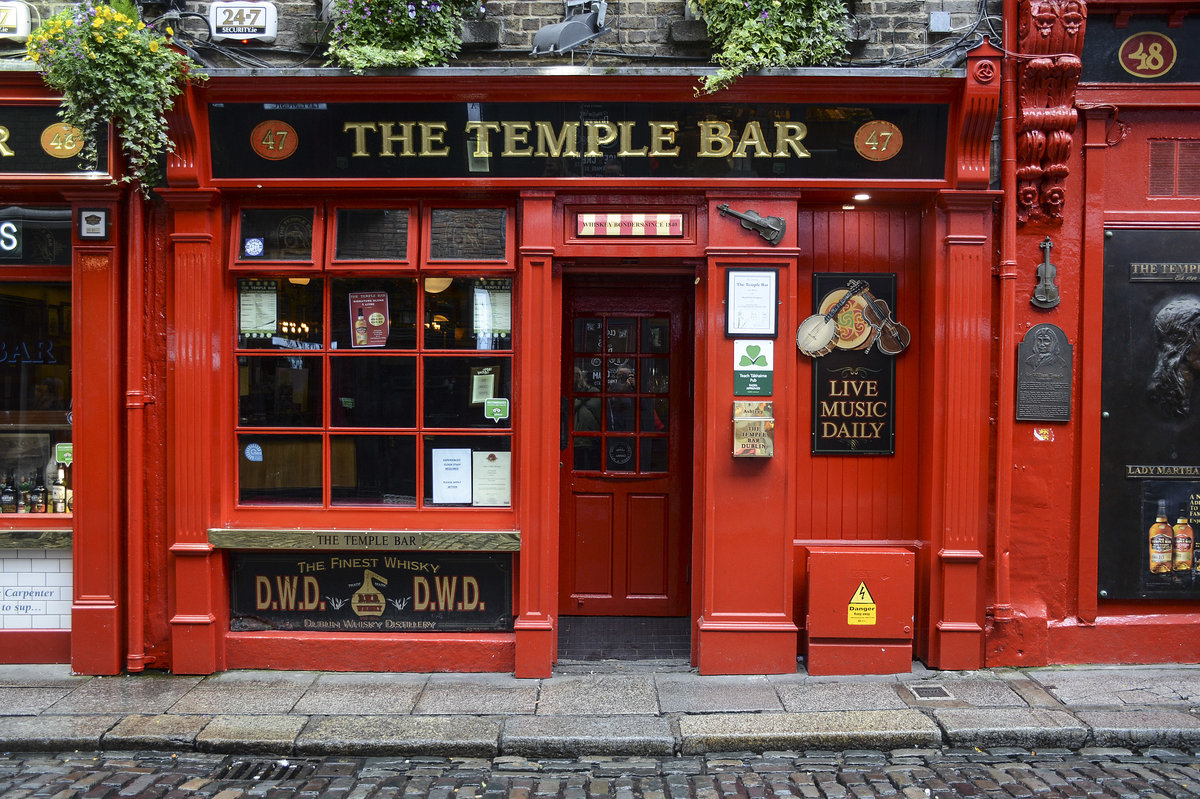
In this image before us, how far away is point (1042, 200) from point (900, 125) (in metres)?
1.19

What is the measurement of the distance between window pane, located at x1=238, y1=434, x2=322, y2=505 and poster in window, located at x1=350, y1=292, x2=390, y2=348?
868 millimetres

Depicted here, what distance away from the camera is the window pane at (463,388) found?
5988mm

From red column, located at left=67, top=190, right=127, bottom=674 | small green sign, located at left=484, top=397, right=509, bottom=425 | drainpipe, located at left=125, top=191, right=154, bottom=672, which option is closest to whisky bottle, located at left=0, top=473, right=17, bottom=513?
red column, located at left=67, top=190, right=127, bottom=674

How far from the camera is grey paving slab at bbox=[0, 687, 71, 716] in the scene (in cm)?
509

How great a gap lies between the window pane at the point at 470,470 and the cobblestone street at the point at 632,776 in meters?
1.91

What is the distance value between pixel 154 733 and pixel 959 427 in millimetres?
5595

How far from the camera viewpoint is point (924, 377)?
595cm

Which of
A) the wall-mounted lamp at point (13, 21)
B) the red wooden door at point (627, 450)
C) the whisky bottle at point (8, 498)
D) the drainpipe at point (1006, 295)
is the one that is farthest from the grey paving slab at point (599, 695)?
the wall-mounted lamp at point (13, 21)

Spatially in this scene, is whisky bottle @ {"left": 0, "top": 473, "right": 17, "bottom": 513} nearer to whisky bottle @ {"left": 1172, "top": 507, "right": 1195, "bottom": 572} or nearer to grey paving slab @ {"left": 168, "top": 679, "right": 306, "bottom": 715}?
grey paving slab @ {"left": 168, "top": 679, "right": 306, "bottom": 715}

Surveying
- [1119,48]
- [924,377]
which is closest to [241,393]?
[924,377]

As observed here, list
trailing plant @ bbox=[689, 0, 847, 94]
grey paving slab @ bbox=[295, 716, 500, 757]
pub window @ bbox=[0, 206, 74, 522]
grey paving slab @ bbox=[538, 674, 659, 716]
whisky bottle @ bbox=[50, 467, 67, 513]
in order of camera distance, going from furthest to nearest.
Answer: whisky bottle @ bbox=[50, 467, 67, 513] → pub window @ bbox=[0, 206, 74, 522] → trailing plant @ bbox=[689, 0, 847, 94] → grey paving slab @ bbox=[538, 674, 659, 716] → grey paving slab @ bbox=[295, 716, 500, 757]

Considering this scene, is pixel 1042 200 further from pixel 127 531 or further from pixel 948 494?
pixel 127 531

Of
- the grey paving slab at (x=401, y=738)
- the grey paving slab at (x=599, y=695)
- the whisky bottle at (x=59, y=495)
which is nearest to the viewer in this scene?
the grey paving slab at (x=401, y=738)

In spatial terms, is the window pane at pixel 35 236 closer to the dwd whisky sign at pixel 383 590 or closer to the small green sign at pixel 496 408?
the dwd whisky sign at pixel 383 590
